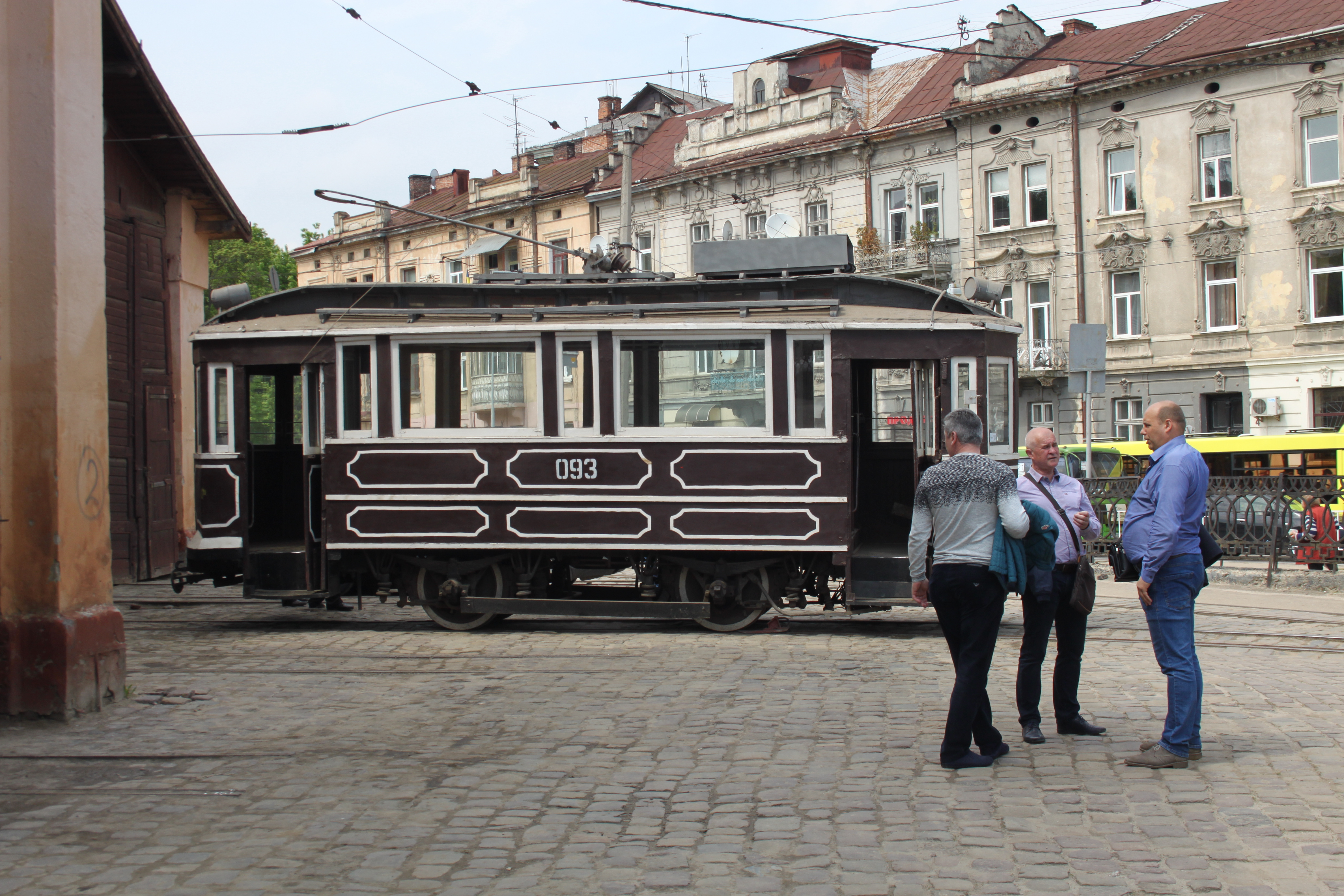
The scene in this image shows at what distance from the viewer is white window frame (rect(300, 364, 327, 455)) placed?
12.2m

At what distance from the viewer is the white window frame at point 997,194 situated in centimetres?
3838

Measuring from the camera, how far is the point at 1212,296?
1364 inches

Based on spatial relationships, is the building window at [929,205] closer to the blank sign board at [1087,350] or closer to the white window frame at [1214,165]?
the white window frame at [1214,165]

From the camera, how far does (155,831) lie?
5.43 metres

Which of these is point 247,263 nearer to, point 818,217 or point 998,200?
point 818,217

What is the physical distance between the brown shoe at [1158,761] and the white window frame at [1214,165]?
3099 cm

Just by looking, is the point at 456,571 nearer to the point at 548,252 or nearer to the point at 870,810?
the point at 870,810

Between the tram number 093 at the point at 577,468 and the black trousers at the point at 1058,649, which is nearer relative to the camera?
the black trousers at the point at 1058,649

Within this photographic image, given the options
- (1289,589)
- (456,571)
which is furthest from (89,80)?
(1289,589)

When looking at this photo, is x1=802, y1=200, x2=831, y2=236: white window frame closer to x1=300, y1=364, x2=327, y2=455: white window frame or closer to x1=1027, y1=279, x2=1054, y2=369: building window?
x1=1027, y1=279, x2=1054, y2=369: building window

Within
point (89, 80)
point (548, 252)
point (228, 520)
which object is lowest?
point (228, 520)

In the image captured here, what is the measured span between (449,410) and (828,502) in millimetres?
3553

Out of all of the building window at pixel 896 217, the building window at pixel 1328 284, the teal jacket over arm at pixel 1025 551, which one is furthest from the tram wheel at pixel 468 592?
the building window at pixel 896 217

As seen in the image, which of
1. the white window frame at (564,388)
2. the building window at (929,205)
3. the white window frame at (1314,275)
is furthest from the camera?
the building window at (929,205)
